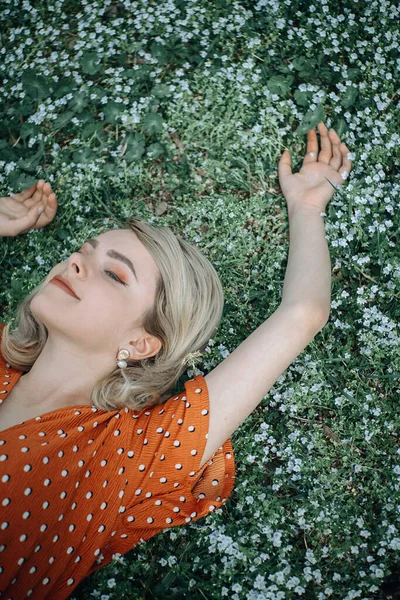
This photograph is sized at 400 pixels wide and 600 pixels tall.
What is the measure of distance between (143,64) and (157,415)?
128 inches

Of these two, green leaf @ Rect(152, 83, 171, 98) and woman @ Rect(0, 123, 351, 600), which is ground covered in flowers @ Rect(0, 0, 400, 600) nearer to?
green leaf @ Rect(152, 83, 171, 98)

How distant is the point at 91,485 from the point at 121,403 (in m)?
0.55

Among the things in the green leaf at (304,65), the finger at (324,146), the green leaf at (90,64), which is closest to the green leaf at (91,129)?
the green leaf at (90,64)

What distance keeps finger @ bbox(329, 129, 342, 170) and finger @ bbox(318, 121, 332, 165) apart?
3 cm

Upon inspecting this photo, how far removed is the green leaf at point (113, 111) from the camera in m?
4.89

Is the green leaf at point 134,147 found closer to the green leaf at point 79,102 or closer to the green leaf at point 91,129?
the green leaf at point 91,129

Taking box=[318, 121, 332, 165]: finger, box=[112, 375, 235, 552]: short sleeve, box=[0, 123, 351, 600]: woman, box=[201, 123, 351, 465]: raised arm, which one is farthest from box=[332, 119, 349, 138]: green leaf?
box=[112, 375, 235, 552]: short sleeve

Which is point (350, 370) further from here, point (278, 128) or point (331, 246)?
point (278, 128)

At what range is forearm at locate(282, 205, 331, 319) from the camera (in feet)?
11.9

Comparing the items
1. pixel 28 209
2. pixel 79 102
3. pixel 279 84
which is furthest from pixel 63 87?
pixel 279 84

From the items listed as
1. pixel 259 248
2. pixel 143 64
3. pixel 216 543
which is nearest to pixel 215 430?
pixel 216 543

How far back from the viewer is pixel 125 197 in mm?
4820

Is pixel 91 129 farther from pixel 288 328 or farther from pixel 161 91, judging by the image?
pixel 288 328

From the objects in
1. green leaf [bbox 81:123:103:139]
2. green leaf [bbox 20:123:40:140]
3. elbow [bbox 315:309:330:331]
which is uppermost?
green leaf [bbox 20:123:40:140]
